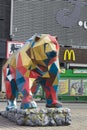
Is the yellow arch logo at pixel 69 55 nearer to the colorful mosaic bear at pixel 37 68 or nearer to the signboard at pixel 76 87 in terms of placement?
the signboard at pixel 76 87

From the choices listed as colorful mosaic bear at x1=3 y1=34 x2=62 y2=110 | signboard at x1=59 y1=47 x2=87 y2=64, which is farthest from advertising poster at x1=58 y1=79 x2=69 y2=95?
colorful mosaic bear at x1=3 y1=34 x2=62 y2=110

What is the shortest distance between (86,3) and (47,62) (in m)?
29.9

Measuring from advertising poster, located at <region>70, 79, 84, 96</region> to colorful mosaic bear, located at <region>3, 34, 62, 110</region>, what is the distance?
1859 cm

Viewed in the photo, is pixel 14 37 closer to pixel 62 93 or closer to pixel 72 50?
pixel 72 50

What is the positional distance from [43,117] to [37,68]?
1742mm

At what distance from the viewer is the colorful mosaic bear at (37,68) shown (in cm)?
1367

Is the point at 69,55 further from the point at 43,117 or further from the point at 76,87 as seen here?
the point at 43,117

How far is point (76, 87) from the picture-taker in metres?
33.2

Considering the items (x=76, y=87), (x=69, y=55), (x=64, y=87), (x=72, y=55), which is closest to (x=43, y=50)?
(x=64, y=87)

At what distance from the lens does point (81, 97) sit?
33656 millimetres

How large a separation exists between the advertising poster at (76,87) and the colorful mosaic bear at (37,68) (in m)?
18.6

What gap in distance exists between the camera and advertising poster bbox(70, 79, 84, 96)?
1303 inches

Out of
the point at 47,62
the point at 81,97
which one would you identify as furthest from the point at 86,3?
the point at 47,62

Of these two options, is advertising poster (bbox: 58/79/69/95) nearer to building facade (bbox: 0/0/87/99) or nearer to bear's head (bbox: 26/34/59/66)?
building facade (bbox: 0/0/87/99)
